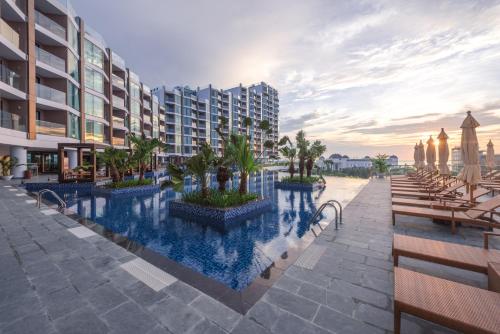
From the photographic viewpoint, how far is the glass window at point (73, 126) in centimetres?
2141

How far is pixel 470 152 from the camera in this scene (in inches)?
262

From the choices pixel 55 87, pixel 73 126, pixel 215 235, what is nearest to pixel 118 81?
pixel 55 87

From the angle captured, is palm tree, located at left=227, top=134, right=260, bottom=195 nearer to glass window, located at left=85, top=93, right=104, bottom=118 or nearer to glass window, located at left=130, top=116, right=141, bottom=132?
glass window, located at left=85, top=93, right=104, bottom=118

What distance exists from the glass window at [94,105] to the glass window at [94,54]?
427cm

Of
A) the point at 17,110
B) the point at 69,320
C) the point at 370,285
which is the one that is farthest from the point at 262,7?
the point at 17,110

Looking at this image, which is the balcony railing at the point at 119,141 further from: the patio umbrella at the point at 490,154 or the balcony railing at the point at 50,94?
the patio umbrella at the point at 490,154

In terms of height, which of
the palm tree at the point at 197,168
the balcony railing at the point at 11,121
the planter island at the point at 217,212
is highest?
the balcony railing at the point at 11,121

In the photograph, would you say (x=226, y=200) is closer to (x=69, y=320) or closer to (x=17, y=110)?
(x=69, y=320)

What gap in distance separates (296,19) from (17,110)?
23.4 metres

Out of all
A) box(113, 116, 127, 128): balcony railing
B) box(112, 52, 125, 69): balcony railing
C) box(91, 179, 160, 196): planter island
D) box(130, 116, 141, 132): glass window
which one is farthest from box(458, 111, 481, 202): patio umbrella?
box(130, 116, 141, 132): glass window

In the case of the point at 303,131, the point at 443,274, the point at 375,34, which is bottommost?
the point at 443,274

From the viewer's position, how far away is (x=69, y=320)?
98.2 inches

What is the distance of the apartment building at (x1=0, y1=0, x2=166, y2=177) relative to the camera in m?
16.2

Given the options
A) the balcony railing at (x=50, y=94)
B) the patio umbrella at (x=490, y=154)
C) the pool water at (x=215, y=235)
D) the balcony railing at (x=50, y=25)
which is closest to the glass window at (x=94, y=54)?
the balcony railing at (x=50, y=25)
